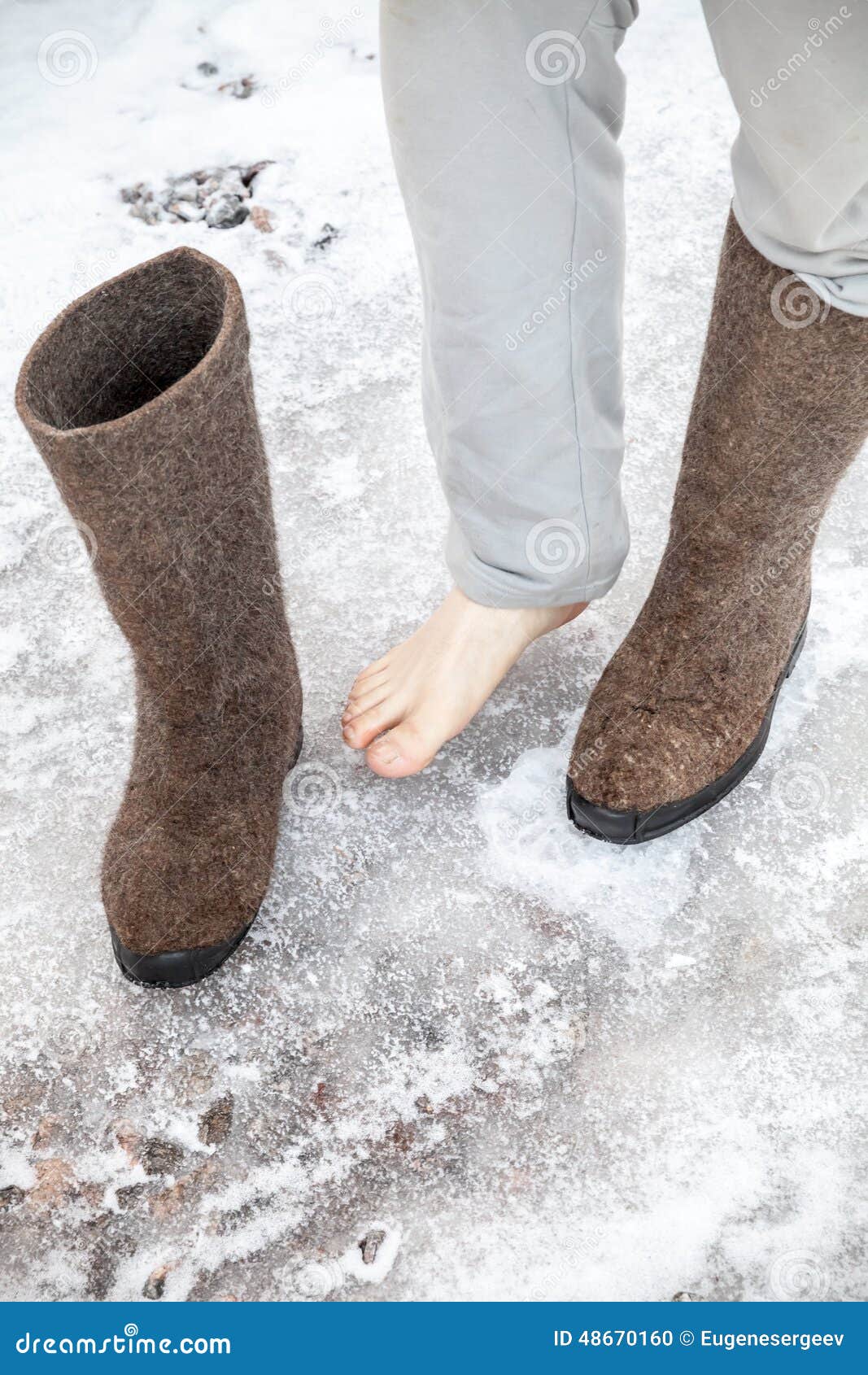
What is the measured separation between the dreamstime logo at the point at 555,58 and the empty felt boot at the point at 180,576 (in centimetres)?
25

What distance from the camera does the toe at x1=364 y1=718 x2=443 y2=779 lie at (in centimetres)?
98

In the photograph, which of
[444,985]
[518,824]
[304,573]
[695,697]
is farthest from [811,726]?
[304,573]

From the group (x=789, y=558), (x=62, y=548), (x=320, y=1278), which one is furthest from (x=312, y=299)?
(x=320, y=1278)

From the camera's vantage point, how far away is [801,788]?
1.04 m

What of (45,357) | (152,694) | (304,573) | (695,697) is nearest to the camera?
(45,357)

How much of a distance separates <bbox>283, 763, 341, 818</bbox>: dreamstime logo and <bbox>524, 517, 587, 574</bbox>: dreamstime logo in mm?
295

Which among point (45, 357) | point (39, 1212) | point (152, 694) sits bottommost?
point (39, 1212)

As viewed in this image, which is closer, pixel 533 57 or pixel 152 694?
pixel 533 57

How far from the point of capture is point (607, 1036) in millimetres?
894

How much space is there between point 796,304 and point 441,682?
0.43 m

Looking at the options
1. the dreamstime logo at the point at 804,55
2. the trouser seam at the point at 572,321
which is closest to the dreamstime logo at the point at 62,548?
the trouser seam at the point at 572,321

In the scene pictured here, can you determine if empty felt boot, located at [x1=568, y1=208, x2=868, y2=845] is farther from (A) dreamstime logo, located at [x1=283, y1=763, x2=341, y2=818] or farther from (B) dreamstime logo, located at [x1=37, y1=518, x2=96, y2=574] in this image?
(B) dreamstime logo, located at [x1=37, y1=518, x2=96, y2=574]
